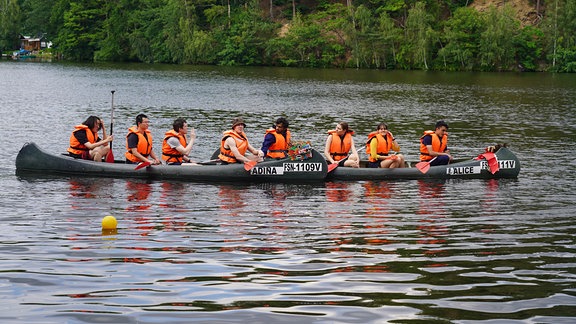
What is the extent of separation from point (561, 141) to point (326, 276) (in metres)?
18.5

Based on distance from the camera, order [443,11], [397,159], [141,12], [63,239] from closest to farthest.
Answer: [63,239]
[397,159]
[443,11]
[141,12]

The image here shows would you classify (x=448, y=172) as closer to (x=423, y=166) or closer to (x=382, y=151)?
(x=423, y=166)

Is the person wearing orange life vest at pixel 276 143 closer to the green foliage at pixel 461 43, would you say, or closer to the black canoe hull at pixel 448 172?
the black canoe hull at pixel 448 172

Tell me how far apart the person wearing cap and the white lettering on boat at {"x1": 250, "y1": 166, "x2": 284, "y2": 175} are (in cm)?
26

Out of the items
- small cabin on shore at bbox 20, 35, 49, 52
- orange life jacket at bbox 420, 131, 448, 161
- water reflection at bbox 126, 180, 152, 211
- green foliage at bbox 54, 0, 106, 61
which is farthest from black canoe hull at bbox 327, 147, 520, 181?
small cabin on shore at bbox 20, 35, 49, 52

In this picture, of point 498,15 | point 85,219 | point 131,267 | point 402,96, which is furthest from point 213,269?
point 498,15

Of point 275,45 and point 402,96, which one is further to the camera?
point 275,45

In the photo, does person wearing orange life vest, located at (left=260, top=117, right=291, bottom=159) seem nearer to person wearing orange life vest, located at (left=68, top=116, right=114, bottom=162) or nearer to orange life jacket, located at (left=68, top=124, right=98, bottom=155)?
person wearing orange life vest, located at (left=68, top=116, right=114, bottom=162)

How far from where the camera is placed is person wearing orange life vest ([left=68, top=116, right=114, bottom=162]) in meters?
17.4

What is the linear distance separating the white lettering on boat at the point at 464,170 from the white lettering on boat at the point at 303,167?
2.77m

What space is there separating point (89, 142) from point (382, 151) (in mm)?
5988

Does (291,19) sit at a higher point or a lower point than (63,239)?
higher

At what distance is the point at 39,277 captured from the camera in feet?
30.4

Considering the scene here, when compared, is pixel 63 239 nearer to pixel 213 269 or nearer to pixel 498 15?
pixel 213 269
